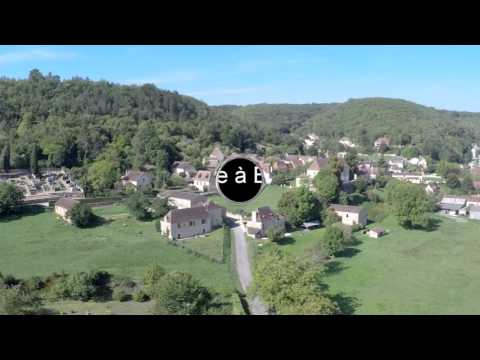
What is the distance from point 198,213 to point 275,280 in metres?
2.37

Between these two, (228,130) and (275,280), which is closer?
(275,280)

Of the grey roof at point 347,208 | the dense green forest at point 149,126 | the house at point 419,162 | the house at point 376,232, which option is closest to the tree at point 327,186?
the grey roof at point 347,208

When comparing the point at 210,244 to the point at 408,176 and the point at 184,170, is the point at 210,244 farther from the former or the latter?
the point at 408,176

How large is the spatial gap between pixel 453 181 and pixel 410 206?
2.76 m

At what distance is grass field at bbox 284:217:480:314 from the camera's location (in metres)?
3.78

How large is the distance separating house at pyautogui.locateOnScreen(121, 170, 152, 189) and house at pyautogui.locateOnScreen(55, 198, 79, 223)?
3.37ft

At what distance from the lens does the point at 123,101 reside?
9.23m

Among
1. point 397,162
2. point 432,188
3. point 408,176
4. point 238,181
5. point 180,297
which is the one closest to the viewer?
point 238,181

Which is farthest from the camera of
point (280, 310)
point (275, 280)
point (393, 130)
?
point (393, 130)

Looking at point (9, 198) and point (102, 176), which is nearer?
point (9, 198)

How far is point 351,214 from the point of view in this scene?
6.48 meters

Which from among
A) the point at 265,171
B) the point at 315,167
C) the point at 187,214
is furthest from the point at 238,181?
the point at 315,167
